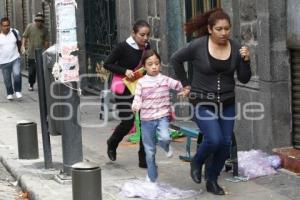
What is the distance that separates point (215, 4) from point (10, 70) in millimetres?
6742

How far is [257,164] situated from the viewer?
7.51 meters

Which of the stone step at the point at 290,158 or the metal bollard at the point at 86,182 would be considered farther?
the stone step at the point at 290,158

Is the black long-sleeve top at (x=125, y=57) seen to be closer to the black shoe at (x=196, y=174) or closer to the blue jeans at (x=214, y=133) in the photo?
the blue jeans at (x=214, y=133)

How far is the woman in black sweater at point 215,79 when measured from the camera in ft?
20.9

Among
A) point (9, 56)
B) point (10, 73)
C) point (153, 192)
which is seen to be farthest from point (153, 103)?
point (10, 73)

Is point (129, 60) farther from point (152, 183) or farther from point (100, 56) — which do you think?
point (100, 56)

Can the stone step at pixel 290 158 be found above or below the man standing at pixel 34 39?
below

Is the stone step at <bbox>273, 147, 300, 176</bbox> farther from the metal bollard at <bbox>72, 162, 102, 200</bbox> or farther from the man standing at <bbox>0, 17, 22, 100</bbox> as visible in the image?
the man standing at <bbox>0, 17, 22, 100</bbox>

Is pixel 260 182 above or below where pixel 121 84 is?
below

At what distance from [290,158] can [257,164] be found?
0.36 meters

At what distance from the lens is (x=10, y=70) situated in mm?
15039

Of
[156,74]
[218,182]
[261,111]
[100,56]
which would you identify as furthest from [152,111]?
[100,56]

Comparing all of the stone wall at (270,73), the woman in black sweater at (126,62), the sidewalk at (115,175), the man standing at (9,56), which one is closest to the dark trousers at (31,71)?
the man standing at (9,56)

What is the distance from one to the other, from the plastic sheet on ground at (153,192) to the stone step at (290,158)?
3.93 feet
